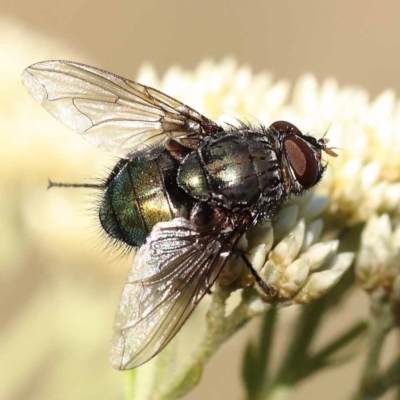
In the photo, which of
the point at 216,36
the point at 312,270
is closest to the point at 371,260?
the point at 312,270

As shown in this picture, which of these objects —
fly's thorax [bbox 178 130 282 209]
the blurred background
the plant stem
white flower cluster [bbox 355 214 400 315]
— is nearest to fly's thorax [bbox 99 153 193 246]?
fly's thorax [bbox 178 130 282 209]

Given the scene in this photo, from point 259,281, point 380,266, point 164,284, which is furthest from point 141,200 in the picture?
point 380,266

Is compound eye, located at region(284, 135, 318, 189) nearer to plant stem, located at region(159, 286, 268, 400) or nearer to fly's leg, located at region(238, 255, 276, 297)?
fly's leg, located at region(238, 255, 276, 297)

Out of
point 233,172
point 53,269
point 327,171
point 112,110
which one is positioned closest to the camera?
point 233,172

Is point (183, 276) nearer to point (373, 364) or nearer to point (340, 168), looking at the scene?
point (373, 364)

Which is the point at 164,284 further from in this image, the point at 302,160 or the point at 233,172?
the point at 302,160

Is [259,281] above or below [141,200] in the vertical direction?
below
